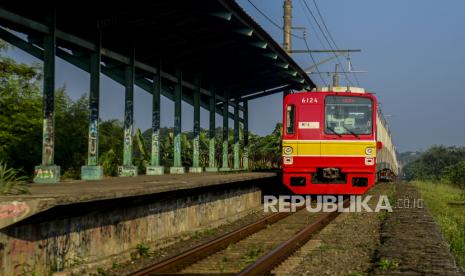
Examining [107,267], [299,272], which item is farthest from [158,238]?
[299,272]

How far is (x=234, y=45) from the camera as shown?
816 inches

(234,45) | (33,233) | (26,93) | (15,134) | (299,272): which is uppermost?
(234,45)

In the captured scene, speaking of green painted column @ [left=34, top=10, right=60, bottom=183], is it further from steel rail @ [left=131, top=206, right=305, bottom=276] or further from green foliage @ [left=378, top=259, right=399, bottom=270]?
green foliage @ [left=378, top=259, right=399, bottom=270]

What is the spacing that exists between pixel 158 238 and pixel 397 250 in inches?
150

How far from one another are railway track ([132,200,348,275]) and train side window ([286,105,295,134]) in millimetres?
3977

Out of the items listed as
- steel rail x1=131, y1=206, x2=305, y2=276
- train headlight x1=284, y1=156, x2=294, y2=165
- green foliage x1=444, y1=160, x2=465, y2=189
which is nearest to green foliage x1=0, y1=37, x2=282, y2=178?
train headlight x1=284, y1=156, x2=294, y2=165

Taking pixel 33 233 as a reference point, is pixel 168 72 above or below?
above

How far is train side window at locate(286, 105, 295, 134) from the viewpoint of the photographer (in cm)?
1697

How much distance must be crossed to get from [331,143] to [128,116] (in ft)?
19.1

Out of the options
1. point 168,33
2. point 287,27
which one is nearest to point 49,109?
point 168,33

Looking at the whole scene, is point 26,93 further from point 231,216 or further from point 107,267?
point 107,267

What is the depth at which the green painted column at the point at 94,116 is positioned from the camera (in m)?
15.8

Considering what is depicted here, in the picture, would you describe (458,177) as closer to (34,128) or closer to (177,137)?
(177,137)

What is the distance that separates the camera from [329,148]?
1658cm
